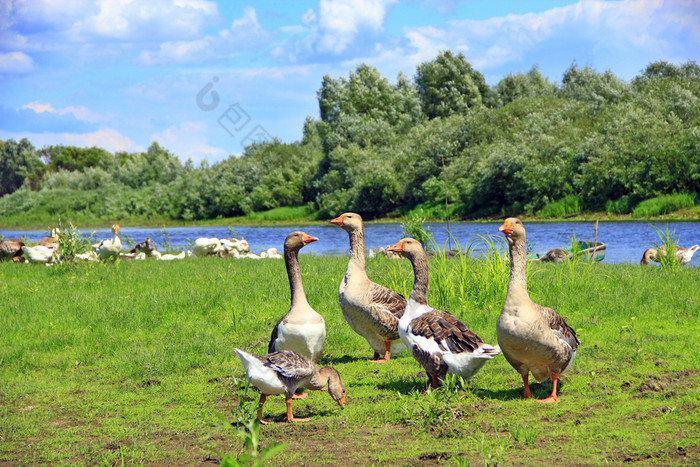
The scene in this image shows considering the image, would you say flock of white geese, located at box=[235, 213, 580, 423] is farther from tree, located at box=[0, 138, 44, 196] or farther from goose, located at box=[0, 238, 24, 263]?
tree, located at box=[0, 138, 44, 196]

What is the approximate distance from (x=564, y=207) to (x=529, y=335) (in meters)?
43.3

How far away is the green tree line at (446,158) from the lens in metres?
45.1

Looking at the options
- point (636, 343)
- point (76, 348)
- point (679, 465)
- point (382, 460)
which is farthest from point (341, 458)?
point (76, 348)

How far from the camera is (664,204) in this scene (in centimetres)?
4134

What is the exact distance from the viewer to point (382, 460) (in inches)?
208

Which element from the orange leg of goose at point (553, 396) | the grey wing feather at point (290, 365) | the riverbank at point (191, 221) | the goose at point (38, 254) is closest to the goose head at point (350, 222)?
the grey wing feather at point (290, 365)

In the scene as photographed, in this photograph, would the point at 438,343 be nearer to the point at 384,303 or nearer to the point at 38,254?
the point at 384,303

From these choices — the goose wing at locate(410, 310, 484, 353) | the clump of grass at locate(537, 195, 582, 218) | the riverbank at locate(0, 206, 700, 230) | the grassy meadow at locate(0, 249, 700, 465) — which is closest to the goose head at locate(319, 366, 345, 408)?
the grassy meadow at locate(0, 249, 700, 465)

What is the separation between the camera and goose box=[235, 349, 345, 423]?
6.02 metres

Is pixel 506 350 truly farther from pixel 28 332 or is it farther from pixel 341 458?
pixel 28 332

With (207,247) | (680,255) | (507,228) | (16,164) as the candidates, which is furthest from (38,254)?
(16,164)

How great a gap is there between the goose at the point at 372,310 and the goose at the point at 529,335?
2333mm

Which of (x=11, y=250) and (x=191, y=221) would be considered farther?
(x=191, y=221)

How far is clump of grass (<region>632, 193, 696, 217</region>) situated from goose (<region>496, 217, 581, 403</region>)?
128ft
